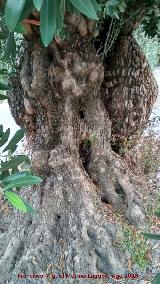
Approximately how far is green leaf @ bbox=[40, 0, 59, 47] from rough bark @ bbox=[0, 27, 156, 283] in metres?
1.43

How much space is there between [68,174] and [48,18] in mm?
1823

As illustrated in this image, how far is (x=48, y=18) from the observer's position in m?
1.18

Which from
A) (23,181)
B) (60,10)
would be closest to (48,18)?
(60,10)

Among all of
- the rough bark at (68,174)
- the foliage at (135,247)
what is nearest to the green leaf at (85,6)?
the rough bark at (68,174)

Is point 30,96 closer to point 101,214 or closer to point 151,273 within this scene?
point 101,214

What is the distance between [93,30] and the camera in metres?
2.65

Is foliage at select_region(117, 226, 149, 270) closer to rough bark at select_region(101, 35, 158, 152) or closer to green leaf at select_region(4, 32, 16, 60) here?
rough bark at select_region(101, 35, 158, 152)

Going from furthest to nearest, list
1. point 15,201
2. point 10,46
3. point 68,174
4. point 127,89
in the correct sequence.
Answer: point 127,89, point 68,174, point 10,46, point 15,201

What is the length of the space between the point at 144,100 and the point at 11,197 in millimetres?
2260

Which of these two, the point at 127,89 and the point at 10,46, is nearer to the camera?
the point at 10,46

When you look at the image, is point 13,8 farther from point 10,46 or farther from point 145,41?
point 145,41

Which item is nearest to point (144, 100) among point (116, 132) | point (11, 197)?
point (116, 132)

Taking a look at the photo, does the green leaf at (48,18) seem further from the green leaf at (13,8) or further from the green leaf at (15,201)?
the green leaf at (15,201)

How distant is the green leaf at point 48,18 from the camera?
1.16 meters
